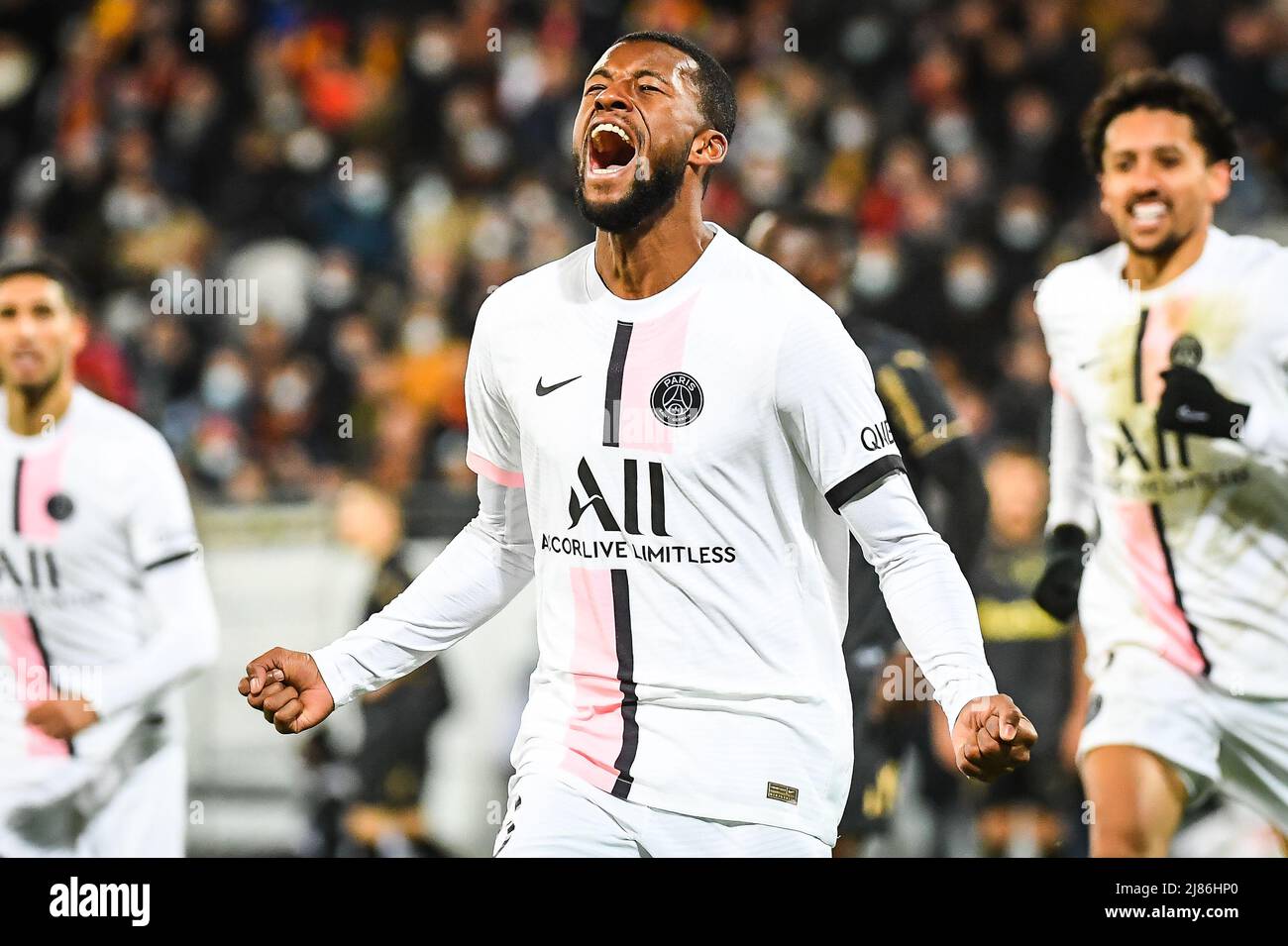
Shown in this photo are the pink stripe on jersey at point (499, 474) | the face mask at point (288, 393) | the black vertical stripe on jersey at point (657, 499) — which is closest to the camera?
the black vertical stripe on jersey at point (657, 499)

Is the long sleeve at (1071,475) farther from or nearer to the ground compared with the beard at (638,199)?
nearer to the ground

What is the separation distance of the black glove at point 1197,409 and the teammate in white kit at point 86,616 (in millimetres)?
2561

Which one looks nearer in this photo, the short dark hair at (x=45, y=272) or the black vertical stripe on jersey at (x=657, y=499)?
the black vertical stripe on jersey at (x=657, y=499)

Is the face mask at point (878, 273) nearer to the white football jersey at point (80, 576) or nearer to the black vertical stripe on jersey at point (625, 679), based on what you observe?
the white football jersey at point (80, 576)

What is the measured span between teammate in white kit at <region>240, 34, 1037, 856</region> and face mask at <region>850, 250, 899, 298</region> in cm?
300

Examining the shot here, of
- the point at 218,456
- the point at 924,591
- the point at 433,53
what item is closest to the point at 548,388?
the point at 924,591

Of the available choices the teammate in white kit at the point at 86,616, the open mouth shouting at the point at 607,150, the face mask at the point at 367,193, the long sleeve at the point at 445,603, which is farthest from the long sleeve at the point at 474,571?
the face mask at the point at 367,193

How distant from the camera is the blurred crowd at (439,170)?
5793 mm

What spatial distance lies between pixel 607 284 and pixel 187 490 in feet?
8.42

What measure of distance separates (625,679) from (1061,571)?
1.85 m

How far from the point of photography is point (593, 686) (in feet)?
9.52

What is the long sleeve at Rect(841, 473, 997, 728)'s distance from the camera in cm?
268

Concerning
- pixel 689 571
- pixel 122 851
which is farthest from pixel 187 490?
pixel 689 571
